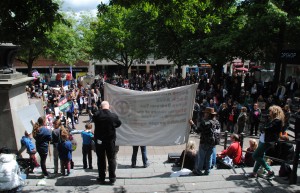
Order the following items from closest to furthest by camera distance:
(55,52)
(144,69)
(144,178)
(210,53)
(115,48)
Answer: (144,178) < (210,53) < (55,52) < (115,48) < (144,69)

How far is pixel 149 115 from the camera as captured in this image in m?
7.41

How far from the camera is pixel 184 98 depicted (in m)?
7.20

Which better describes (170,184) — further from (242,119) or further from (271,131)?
(242,119)

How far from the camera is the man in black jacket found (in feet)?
19.8

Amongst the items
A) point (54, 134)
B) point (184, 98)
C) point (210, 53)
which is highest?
point (210, 53)

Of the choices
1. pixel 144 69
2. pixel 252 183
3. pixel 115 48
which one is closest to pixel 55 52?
pixel 115 48

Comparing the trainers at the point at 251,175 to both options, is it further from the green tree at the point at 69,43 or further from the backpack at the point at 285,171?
the green tree at the point at 69,43

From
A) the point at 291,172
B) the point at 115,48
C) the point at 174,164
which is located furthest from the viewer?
the point at 115,48

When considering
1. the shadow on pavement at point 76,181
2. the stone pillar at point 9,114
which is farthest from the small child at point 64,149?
the stone pillar at point 9,114

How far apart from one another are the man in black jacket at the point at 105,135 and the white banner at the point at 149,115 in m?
1.21

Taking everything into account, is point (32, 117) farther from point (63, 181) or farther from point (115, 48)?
point (115, 48)

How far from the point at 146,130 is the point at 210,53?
1466 cm

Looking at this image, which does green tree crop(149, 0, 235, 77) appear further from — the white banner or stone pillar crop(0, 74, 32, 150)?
stone pillar crop(0, 74, 32, 150)

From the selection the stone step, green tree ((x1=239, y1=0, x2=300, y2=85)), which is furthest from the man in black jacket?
green tree ((x1=239, y1=0, x2=300, y2=85))
